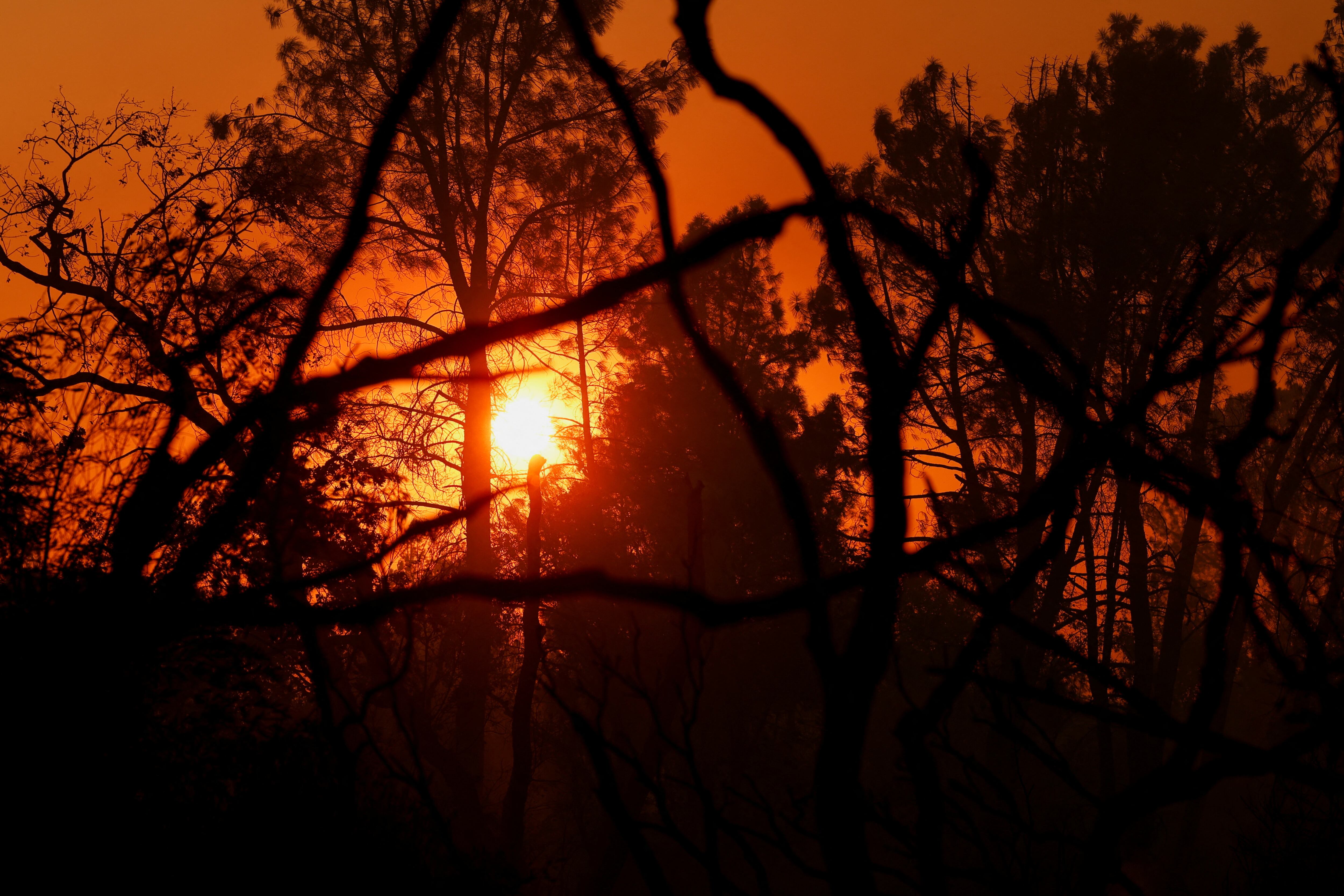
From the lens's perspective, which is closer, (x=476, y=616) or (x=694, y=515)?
(x=694, y=515)

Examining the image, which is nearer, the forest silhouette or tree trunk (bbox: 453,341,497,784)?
the forest silhouette

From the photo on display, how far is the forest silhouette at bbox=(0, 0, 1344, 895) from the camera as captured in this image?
0.45 meters

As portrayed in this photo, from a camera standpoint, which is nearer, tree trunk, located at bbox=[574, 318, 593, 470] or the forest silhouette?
the forest silhouette

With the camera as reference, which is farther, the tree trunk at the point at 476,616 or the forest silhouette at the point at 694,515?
the tree trunk at the point at 476,616

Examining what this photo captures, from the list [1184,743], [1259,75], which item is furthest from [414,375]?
[1259,75]

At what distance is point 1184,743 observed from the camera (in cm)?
65

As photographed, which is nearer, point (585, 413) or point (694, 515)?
point (694, 515)

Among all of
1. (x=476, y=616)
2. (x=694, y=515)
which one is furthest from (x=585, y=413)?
(x=694, y=515)

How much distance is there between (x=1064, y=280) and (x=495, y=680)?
13071 mm

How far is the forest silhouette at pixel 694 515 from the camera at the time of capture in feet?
1.47

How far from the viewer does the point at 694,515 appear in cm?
166

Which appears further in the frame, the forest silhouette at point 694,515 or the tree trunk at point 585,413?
the tree trunk at point 585,413

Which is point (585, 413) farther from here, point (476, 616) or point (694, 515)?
point (694, 515)

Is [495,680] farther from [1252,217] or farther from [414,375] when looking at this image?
[414,375]
